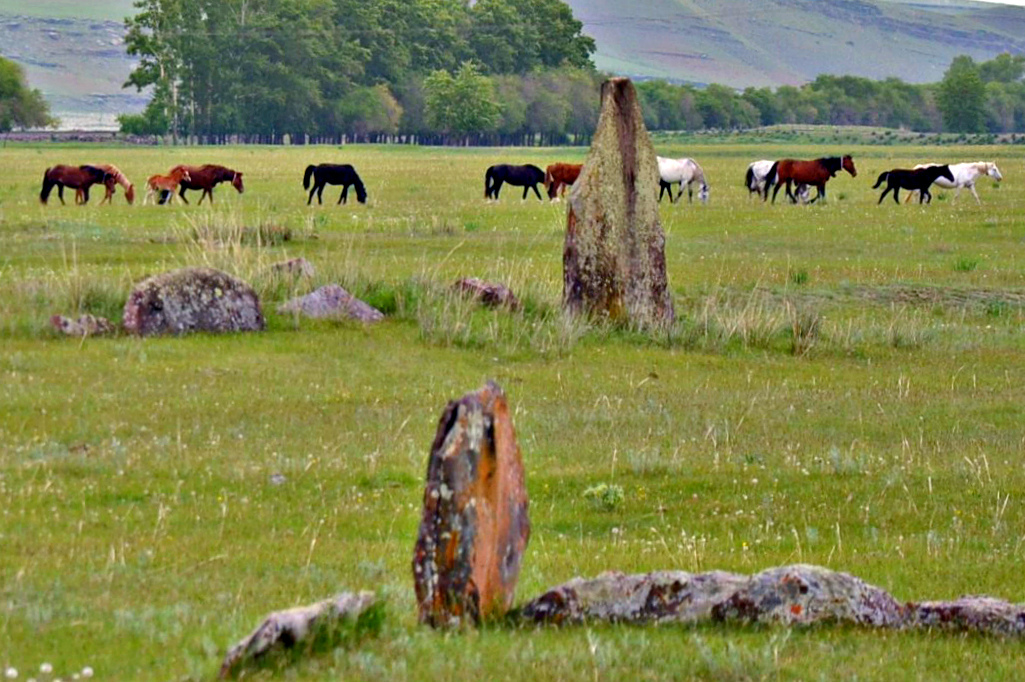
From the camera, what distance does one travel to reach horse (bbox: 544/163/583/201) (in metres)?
53.5

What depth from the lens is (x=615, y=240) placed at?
862 inches

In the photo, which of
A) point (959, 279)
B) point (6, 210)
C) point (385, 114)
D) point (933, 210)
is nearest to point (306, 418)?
point (959, 279)

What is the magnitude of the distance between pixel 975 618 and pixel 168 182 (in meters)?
40.8

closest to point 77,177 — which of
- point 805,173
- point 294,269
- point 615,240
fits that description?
point 805,173

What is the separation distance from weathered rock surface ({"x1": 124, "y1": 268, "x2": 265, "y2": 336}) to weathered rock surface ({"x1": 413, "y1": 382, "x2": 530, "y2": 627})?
41.8 ft

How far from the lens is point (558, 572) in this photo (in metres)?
10.1

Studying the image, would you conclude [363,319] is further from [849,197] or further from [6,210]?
[849,197]

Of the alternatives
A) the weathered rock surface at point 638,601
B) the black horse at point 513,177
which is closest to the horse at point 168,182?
the black horse at point 513,177

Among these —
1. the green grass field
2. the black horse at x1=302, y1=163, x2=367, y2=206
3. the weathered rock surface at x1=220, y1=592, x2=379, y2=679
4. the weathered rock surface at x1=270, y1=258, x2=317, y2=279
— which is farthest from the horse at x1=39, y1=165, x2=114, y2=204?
the weathered rock surface at x1=220, y1=592, x2=379, y2=679

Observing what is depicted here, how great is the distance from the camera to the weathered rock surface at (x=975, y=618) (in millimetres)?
8172

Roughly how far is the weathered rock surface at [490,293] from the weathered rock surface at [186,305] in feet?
9.94

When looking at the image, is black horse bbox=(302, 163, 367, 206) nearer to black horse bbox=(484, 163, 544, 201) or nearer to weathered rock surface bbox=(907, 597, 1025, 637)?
black horse bbox=(484, 163, 544, 201)

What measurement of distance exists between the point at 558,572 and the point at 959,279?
19870mm

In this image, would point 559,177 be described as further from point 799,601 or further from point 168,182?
point 799,601
